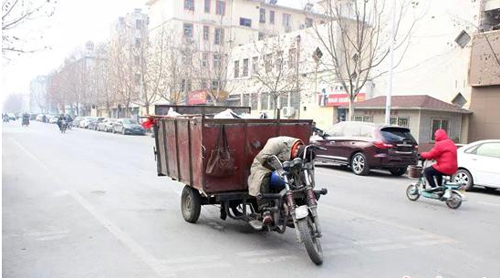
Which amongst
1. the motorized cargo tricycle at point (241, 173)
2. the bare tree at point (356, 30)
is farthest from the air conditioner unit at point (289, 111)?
the motorized cargo tricycle at point (241, 173)

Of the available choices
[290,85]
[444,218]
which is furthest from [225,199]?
[290,85]

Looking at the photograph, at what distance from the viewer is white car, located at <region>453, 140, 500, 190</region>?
11.1 meters

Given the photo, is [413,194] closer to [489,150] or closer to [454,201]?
[454,201]

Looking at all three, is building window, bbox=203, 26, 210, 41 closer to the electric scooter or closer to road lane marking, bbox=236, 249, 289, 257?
the electric scooter

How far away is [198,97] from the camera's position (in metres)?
42.0

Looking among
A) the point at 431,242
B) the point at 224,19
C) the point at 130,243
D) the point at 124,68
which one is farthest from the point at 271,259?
the point at 224,19

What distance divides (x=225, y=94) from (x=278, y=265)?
112ft

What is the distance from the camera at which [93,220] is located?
22.3 feet

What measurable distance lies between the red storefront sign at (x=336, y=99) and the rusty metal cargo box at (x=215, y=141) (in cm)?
2167

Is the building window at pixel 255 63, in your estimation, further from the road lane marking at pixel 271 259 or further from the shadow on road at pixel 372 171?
the road lane marking at pixel 271 259

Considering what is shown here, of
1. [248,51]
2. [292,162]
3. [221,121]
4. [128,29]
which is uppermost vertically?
[128,29]

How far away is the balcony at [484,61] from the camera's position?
20.2 meters

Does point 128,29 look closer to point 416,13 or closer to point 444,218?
point 416,13

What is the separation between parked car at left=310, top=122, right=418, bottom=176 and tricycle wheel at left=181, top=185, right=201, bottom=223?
26.7 feet
